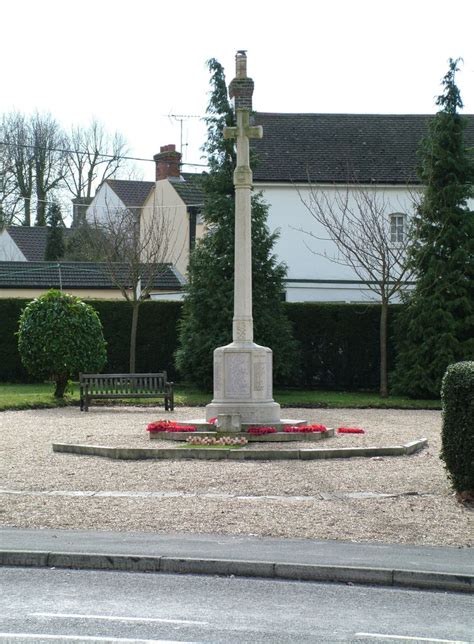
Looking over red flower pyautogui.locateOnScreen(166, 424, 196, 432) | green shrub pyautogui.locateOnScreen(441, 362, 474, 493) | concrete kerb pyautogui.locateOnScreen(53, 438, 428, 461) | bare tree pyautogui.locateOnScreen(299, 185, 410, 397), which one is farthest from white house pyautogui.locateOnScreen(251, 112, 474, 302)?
green shrub pyautogui.locateOnScreen(441, 362, 474, 493)

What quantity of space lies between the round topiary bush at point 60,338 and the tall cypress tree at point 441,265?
8.60 m

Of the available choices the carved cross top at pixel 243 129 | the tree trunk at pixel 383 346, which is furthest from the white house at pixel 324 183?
the carved cross top at pixel 243 129

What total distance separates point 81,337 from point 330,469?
12.7 m

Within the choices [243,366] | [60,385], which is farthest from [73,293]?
[243,366]

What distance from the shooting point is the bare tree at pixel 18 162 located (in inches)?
2261

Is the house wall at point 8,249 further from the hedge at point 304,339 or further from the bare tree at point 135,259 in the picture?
the hedge at point 304,339

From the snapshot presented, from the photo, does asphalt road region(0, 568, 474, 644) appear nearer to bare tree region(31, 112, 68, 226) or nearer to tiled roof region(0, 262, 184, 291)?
tiled roof region(0, 262, 184, 291)

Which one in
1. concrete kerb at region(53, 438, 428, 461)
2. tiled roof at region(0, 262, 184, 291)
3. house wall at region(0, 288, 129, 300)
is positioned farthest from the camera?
tiled roof at region(0, 262, 184, 291)

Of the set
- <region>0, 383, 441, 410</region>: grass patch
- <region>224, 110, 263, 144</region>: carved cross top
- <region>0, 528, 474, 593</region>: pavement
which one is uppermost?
<region>224, 110, 263, 144</region>: carved cross top

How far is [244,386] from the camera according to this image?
1780 cm

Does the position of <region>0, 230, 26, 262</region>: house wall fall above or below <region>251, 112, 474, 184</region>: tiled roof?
below

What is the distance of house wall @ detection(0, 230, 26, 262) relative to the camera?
190 ft

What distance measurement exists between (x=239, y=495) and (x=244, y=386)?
20.1 ft

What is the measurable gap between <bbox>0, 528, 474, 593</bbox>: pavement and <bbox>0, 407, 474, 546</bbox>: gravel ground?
0.54 metres
